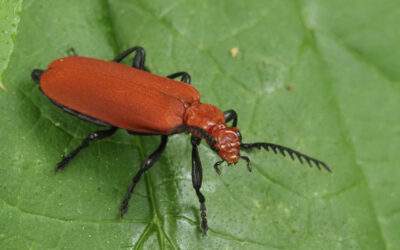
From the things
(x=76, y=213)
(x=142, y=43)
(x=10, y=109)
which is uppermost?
(x=142, y=43)

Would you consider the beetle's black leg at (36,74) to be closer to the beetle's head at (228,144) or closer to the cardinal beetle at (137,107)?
the cardinal beetle at (137,107)

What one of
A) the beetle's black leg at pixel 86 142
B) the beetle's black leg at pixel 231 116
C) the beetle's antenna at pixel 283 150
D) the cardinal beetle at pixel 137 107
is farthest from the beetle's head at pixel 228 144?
the beetle's black leg at pixel 86 142

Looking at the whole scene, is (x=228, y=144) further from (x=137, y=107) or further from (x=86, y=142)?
(x=86, y=142)

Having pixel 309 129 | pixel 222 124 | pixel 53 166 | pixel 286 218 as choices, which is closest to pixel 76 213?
pixel 53 166

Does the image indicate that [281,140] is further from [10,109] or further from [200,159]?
[10,109]

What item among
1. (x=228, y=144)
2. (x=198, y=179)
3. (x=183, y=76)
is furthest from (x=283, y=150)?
(x=183, y=76)
